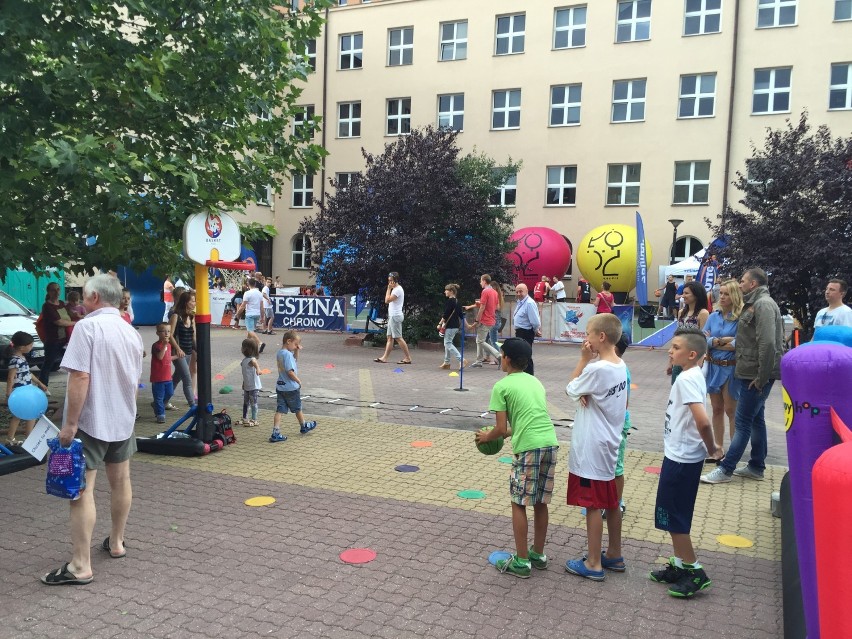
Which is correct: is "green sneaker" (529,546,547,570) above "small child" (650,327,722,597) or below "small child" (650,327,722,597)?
below

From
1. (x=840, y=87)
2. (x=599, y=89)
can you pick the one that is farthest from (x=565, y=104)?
(x=840, y=87)

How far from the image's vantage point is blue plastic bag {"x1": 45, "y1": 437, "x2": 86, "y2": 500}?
405 centimetres

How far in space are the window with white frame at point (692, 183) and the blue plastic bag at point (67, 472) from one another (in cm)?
2795

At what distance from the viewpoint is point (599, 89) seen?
96.3ft

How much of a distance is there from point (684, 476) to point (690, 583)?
0.62 meters

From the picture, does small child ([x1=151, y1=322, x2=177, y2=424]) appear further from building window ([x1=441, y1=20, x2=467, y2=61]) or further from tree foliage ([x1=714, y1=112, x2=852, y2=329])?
building window ([x1=441, y1=20, x2=467, y2=61])

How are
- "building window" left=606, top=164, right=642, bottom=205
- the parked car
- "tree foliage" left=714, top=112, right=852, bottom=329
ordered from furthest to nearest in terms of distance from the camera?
"building window" left=606, top=164, right=642, bottom=205, "tree foliage" left=714, top=112, right=852, bottom=329, the parked car

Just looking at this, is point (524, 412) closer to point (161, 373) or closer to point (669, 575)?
point (669, 575)

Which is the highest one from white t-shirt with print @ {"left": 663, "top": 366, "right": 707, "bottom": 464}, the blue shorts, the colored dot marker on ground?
white t-shirt with print @ {"left": 663, "top": 366, "right": 707, "bottom": 464}

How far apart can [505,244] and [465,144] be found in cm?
1365

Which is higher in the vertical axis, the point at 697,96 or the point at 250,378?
the point at 697,96

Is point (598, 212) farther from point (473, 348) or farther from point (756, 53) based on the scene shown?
point (473, 348)

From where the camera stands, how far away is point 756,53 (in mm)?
27219

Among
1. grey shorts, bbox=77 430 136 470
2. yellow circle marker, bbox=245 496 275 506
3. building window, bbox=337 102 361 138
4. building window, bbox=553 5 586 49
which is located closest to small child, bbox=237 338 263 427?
yellow circle marker, bbox=245 496 275 506
